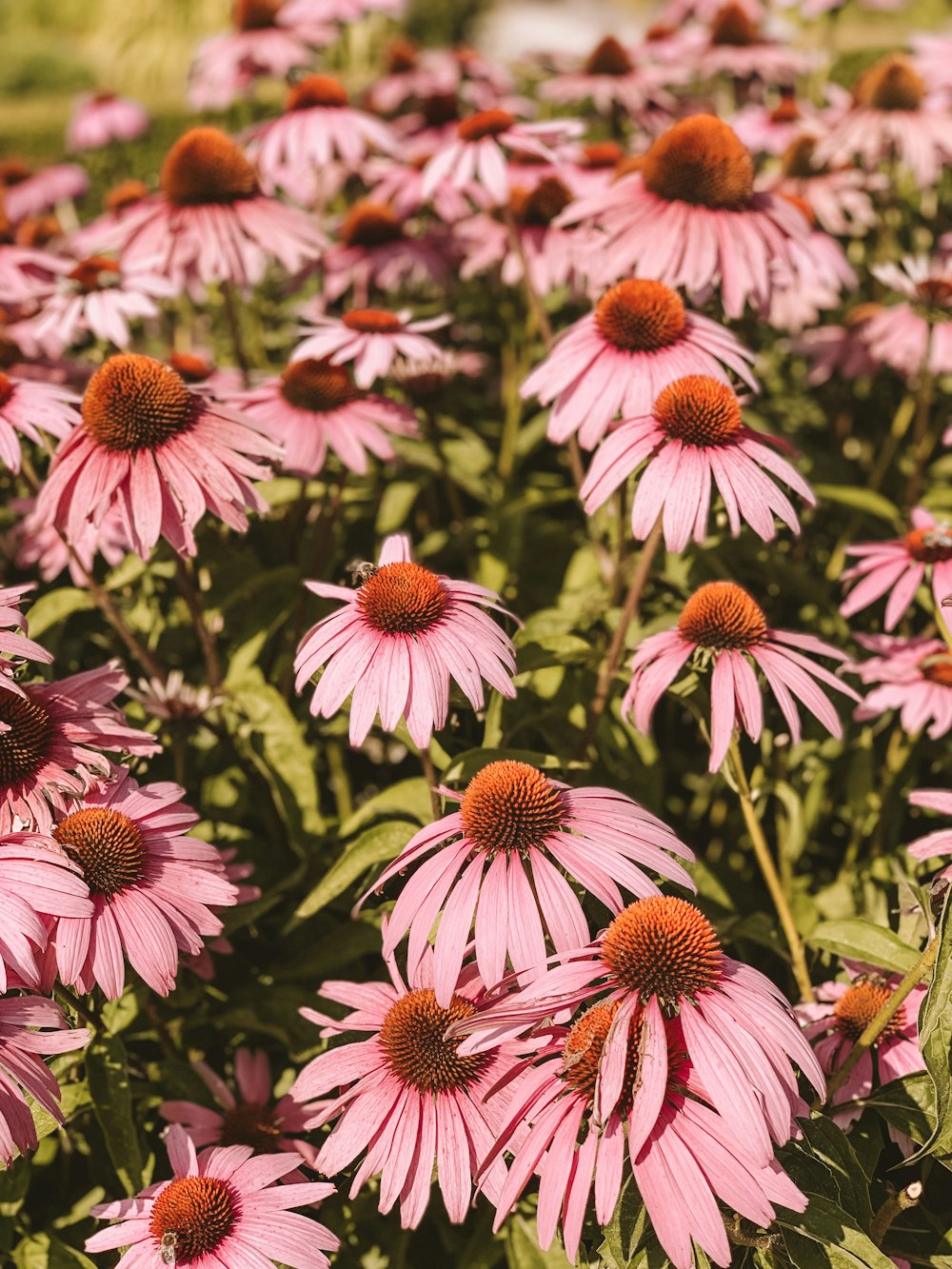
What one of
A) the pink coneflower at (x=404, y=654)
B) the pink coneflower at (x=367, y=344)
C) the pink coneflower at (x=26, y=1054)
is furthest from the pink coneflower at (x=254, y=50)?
the pink coneflower at (x=26, y=1054)

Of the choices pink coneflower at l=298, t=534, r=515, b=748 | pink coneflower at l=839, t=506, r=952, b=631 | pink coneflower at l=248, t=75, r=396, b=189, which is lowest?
pink coneflower at l=839, t=506, r=952, b=631

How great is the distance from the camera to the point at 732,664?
165 centimetres

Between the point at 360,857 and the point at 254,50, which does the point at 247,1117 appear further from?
the point at 254,50

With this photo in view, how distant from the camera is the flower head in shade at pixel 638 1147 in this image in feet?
3.53

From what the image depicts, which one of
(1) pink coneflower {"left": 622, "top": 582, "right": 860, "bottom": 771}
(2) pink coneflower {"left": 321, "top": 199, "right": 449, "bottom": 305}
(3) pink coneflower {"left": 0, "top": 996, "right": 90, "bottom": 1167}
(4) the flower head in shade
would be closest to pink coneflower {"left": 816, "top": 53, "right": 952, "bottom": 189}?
(2) pink coneflower {"left": 321, "top": 199, "right": 449, "bottom": 305}

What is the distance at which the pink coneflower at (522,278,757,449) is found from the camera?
191cm

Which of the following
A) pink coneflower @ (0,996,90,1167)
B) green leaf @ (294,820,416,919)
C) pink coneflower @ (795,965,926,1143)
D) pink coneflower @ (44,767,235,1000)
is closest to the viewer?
pink coneflower @ (0,996,90,1167)

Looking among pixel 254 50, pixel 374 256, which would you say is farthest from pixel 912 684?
pixel 254 50

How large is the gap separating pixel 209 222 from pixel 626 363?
111 centimetres

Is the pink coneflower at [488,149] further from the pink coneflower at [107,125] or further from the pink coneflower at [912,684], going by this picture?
the pink coneflower at [107,125]

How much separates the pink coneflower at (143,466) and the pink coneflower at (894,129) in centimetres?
209

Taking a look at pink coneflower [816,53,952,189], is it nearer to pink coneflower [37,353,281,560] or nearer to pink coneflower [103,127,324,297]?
pink coneflower [103,127,324,297]

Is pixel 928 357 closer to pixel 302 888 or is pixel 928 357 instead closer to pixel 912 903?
pixel 912 903

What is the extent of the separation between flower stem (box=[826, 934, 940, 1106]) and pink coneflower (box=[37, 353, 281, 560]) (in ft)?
3.62
